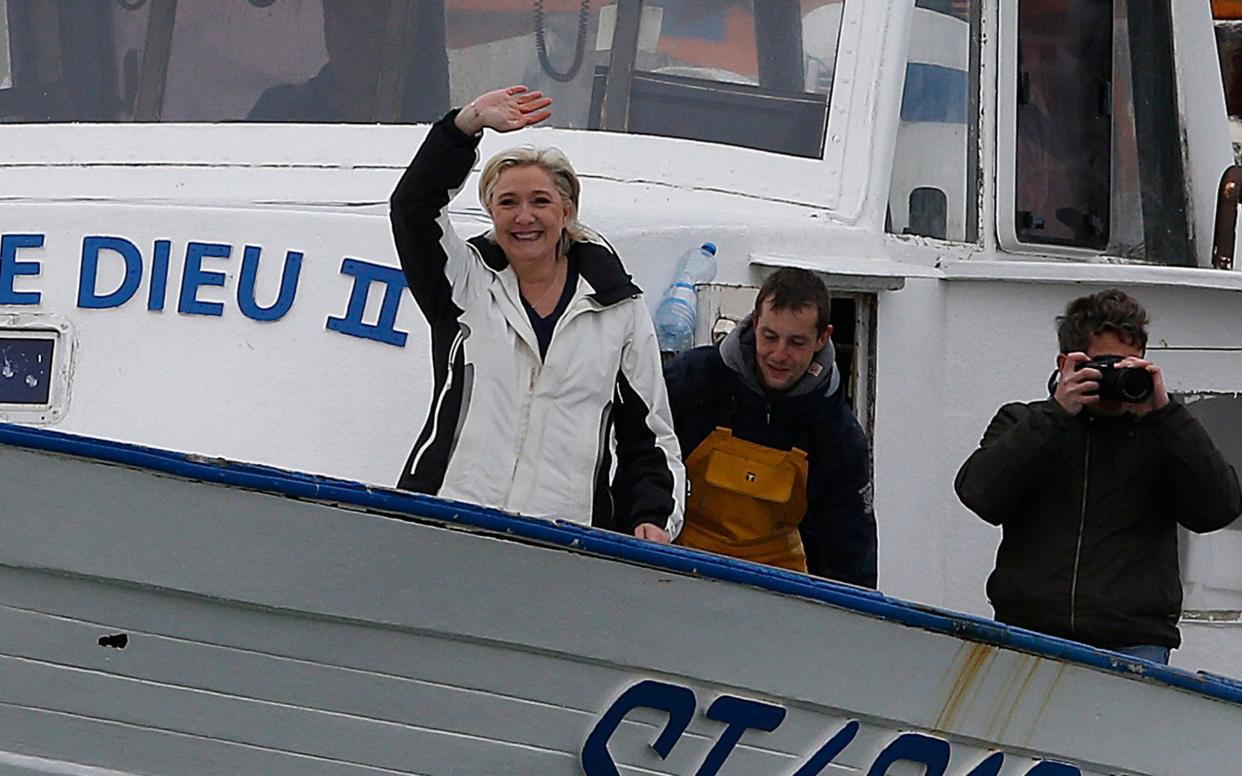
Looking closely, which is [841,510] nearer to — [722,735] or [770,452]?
[770,452]

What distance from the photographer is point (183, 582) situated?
3572mm

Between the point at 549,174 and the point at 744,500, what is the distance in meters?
0.89

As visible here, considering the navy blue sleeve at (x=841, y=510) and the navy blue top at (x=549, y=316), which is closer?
the navy blue top at (x=549, y=316)

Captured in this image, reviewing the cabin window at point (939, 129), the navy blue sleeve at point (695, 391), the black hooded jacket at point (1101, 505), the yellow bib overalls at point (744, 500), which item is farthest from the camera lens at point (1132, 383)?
the cabin window at point (939, 129)

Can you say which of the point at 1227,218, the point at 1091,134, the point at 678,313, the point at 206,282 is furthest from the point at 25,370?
the point at 1227,218

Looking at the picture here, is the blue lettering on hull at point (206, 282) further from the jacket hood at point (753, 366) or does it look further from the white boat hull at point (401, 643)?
the white boat hull at point (401, 643)

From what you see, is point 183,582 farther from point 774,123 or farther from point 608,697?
point 774,123

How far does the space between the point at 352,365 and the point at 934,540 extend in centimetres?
162

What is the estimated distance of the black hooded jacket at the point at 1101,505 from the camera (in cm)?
444

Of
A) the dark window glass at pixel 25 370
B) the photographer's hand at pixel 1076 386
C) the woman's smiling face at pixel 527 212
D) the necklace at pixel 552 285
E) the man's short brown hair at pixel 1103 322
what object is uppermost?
the woman's smiling face at pixel 527 212

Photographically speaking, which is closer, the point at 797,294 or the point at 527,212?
the point at 527,212

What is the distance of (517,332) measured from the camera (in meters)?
4.06

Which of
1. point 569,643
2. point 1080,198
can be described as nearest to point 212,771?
point 569,643

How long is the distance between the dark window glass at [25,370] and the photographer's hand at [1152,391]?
7.23 ft
